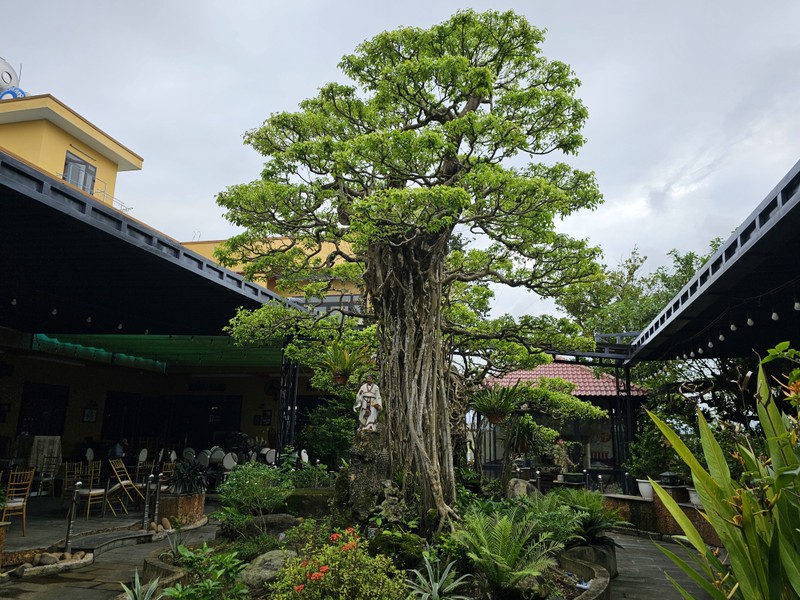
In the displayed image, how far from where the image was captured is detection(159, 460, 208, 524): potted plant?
8.91 m

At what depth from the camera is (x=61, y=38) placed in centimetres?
767

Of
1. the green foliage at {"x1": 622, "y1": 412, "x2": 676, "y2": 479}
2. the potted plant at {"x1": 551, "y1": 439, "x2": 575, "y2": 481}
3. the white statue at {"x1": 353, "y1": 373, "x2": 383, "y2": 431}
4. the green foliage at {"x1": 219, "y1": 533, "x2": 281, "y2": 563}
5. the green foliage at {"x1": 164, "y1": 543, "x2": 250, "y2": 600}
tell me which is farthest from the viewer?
the potted plant at {"x1": 551, "y1": 439, "x2": 575, "y2": 481}

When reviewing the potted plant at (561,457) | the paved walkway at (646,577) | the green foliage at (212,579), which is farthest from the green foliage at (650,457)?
the green foliage at (212,579)

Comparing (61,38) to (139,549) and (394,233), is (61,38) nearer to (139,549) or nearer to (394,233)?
(394,233)

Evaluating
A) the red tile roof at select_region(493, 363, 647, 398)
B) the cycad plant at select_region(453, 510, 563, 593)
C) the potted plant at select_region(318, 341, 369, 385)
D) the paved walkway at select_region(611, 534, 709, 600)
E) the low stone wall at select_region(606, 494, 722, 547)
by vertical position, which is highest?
the red tile roof at select_region(493, 363, 647, 398)

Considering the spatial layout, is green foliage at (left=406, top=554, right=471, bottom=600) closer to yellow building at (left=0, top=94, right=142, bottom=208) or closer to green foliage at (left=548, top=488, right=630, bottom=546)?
green foliage at (left=548, top=488, right=630, bottom=546)

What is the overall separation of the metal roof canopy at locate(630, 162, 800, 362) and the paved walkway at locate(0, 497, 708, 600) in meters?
2.84

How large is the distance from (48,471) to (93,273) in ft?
17.8

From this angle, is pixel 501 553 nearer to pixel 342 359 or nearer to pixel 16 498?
pixel 342 359

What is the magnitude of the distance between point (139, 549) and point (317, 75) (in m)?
6.54

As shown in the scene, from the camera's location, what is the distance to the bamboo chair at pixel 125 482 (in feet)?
32.5

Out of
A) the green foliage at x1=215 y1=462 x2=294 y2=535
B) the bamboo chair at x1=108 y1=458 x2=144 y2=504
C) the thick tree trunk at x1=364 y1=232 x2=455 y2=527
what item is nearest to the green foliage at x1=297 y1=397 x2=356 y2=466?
the bamboo chair at x1=108 y1=458 x2=144 y2=504

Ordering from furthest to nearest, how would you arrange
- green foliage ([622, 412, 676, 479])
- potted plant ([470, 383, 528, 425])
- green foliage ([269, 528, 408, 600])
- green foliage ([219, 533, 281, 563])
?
1. green foliage ([622, 412, 676, 479])
2. potted plant ([470, 383, 528, 425])
3. green foliage ([219, 533, 281, 563])
4. green foliage ([269, 528, 408, 600])

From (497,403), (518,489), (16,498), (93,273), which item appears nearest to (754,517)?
(518,489)
